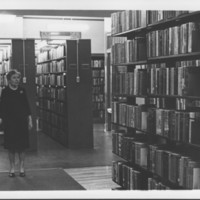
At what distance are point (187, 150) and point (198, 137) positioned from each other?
0.48 m

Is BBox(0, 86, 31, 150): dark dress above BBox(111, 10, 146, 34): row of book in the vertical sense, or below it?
below

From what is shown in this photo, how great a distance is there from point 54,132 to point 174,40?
6328mm

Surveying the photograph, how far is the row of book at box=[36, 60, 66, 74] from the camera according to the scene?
29.9 feet

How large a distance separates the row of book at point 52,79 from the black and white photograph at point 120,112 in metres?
0.02

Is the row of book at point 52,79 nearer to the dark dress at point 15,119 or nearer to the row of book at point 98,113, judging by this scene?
the row of book at point 98,113

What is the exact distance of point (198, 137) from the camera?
3.65 m

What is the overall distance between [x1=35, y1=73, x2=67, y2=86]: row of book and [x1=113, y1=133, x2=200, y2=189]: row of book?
3846 millimetres

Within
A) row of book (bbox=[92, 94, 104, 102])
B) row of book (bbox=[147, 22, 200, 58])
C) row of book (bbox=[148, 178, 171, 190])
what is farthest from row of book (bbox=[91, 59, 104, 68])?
row of book (bbox=[148, 178, 171, 190])

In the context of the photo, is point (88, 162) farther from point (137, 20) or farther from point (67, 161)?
point (137, 20)

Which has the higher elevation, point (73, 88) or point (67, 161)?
point (73, 88)

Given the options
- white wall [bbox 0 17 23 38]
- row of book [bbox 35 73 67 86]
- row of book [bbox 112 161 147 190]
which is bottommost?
row of book [bbox 112 161 147 190]

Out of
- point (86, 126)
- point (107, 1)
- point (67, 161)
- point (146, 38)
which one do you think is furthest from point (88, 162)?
point (107, 1)

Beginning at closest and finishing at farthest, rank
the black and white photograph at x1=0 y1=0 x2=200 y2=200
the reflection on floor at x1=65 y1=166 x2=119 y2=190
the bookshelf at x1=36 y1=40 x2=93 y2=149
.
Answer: the black and white photograph at x1=0 y1=0 x2=200 y2=200
the reflection on floor at x1=65 y1=166 x2=119 y2=190
the bookshelf at x1=36 y1=40 x2=93 y2=149

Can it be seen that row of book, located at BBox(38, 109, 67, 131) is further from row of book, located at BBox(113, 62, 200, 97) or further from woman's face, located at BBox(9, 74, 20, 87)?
row of book, located at BBox(113, 62, 200, 97)
